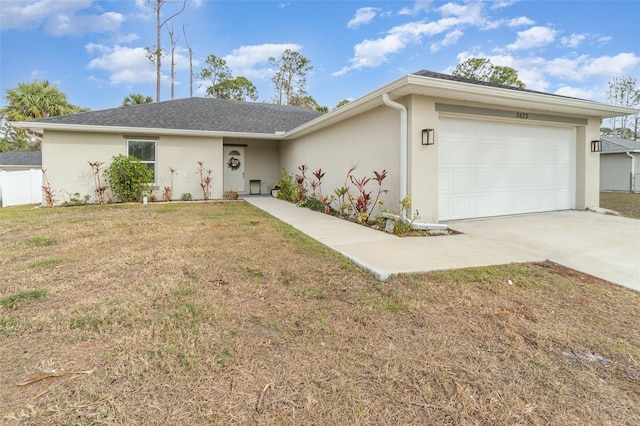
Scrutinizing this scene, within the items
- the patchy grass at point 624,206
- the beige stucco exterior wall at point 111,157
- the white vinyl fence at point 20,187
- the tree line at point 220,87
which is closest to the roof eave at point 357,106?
the beige stucco exterior wall at point 111,157

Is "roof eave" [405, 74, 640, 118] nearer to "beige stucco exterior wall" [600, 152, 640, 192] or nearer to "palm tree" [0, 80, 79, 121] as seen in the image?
"beige stucco exterior wall" [600, 152, 640, 192]

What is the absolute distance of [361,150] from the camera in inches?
317

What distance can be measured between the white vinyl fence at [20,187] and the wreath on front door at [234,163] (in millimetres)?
7351

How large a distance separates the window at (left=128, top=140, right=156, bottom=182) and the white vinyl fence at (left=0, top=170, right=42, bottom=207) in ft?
15.9

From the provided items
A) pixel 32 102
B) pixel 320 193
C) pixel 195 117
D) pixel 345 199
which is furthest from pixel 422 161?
pixel 32 102

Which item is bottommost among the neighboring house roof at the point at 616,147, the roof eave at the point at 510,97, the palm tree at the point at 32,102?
the roof eave at the point at 510,97

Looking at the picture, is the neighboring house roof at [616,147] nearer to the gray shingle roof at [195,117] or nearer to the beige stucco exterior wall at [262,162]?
the gray shingle roof at [195,117]

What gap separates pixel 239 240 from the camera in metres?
5.59

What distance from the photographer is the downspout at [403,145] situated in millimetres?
6055

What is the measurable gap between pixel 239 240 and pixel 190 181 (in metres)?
7.75

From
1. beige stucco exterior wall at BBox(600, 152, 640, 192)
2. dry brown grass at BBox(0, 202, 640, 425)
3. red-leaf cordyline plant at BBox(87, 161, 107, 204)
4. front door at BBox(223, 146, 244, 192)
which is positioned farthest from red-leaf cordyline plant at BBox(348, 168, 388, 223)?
beige stucco exterior wall at BBox(600, 152, 640, 192)

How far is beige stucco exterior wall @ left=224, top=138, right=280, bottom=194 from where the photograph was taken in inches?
589

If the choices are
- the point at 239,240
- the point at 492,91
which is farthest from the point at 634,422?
the point at 492,91

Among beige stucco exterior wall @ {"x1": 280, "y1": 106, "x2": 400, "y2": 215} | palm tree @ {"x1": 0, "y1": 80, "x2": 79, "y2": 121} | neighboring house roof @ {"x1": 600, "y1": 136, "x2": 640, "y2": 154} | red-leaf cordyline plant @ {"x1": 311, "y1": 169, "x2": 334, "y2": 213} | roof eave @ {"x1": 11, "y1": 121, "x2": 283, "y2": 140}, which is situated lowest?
red-leaf cordyline plant @ {"x1": 311, "y1": 169, "x2": 334, "y2": 213}
